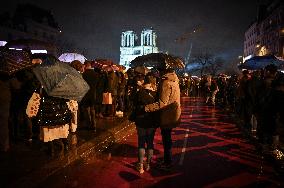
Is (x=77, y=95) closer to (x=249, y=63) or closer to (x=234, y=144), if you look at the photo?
(x=234, y=144)

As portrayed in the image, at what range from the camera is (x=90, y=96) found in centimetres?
1062

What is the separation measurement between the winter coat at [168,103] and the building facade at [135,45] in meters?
139

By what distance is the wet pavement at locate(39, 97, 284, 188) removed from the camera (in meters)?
6.79

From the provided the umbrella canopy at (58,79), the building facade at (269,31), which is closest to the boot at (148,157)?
the umbrella canopy at (58,79)

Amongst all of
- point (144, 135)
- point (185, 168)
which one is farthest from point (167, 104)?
point (185, 168)

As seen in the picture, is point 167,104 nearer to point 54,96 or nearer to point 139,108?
point 139,108

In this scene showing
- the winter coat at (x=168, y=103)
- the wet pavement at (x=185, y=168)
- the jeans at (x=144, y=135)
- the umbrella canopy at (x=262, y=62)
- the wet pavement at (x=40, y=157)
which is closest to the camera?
the wet pavement at (x=40, y=157)

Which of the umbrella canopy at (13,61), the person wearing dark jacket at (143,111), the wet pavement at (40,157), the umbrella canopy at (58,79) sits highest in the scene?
the umbrella canopy at (13,61)

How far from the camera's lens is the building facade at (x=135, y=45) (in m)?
149

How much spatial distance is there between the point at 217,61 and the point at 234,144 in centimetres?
11939

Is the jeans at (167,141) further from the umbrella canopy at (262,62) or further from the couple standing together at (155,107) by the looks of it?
the umbrella canopy at (262,62)

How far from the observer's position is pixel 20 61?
9.13 metres

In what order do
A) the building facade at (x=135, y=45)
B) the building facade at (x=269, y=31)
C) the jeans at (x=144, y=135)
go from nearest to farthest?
1. the jeans at (x=144, y=135)
2. the building facade at (x=269, y=31)
3. the building facade at (x=135, y=45)

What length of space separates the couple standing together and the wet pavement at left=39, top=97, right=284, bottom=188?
0.65m
